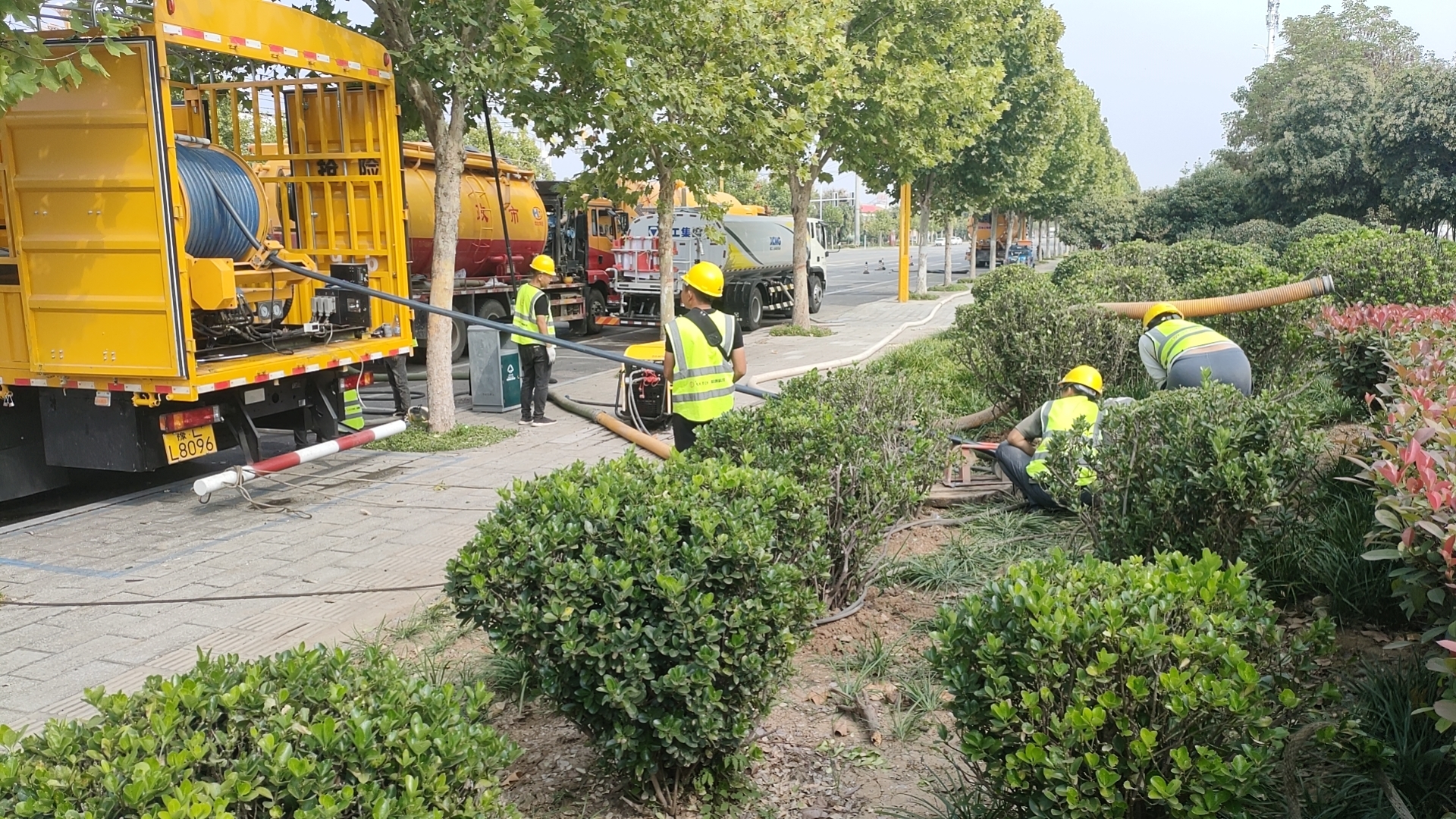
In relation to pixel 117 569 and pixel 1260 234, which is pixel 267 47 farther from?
pixel 1260 234

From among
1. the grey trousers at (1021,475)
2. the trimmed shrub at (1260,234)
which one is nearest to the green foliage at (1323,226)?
the trimmed shrub at (1260,234)

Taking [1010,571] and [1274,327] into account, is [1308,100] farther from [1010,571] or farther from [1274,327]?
[1010,571]

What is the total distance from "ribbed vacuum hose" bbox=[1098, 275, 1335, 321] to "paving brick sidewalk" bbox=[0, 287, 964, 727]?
15.4 ft

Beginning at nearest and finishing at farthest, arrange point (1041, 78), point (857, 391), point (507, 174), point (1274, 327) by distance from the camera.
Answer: point (857, 391) < point (1274, 327) < point (507, 174) < point (1041, 78)

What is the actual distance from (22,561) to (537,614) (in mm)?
5204

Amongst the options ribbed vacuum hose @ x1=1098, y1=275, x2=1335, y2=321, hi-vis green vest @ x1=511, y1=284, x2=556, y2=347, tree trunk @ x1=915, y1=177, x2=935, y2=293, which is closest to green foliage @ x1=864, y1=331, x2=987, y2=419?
ribbed vacuum hose @ x1=1098, y1=275, x2=1335, y2=321

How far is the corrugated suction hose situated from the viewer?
7949 mm

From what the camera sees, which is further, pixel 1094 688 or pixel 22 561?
pixel 22 561

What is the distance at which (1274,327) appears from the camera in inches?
356

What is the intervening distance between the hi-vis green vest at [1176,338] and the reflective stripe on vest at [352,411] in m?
6.69

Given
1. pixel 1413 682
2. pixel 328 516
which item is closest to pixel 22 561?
pixel 328 516

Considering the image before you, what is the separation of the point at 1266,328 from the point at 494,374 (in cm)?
779

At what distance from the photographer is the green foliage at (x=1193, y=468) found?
14.8ft

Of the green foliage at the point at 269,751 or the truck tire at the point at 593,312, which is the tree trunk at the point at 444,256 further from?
the truck tire at the point at 593,312
